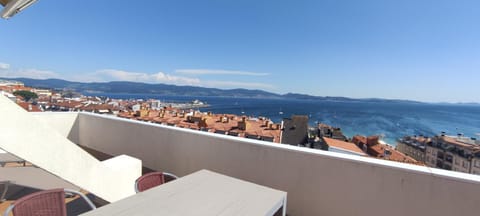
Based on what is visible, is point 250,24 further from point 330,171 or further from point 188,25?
point 330,171

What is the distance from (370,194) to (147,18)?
1700cm

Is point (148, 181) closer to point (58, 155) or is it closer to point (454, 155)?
point (58, 155)

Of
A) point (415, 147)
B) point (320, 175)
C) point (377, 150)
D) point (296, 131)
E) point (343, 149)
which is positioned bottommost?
point (415, 147)

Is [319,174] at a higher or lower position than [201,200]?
lower

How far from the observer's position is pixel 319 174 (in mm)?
1938

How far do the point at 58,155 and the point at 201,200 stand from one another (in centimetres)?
129

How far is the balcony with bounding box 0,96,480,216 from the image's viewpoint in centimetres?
152

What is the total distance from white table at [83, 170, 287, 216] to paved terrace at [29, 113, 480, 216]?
32.7 inches

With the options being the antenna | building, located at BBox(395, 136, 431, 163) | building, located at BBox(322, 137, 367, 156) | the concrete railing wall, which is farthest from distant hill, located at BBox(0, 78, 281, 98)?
building, located at BBox(395, 136, 431, 163)

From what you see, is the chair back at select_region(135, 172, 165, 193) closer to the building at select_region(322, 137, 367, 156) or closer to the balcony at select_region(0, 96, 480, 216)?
the balcony at select_region(0, 96, 480, 216)

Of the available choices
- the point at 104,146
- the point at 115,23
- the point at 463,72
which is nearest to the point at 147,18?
the point at 115,23

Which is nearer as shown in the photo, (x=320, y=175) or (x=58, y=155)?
(x=58, y=155)

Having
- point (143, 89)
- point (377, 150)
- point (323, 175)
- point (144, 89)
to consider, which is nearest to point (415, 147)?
point (377, 150)

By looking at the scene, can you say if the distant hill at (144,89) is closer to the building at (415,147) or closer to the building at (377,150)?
the building at (377,150)
